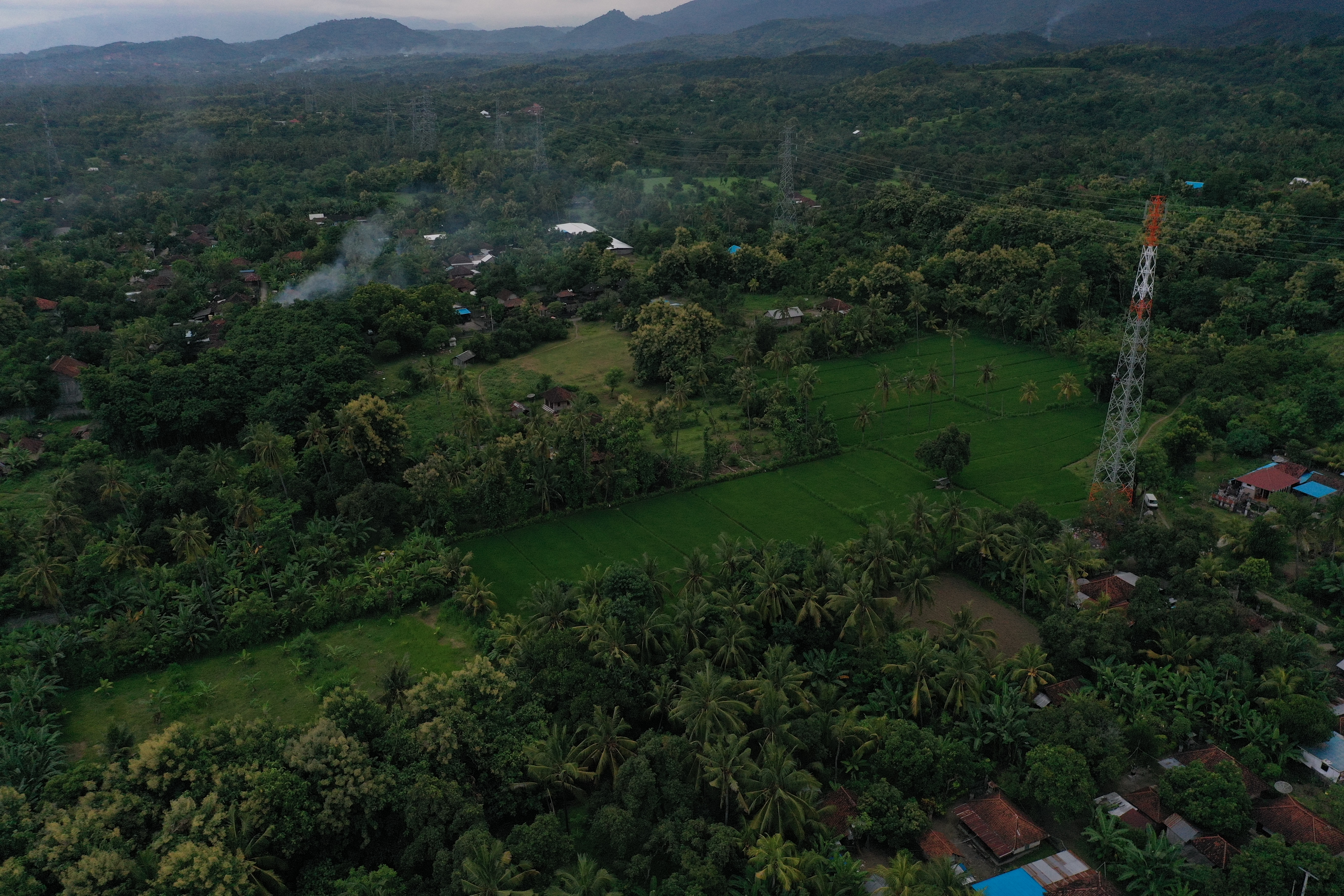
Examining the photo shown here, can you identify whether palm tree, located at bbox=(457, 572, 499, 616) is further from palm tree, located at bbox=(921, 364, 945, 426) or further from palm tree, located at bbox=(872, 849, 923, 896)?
palm tree, located at bbox=(921, 364, 945, 426)

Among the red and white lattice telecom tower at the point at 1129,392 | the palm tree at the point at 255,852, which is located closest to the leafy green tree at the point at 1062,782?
the red and white lattice telecom tower at the point at 1129,392

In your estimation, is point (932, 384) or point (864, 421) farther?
point (932, 384)

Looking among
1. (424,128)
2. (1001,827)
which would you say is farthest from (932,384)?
(424,128)

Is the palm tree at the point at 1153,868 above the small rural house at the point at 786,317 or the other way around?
the other way around

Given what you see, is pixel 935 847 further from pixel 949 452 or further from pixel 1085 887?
pixel 949 452

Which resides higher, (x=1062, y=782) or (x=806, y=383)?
(x=806, y=383)

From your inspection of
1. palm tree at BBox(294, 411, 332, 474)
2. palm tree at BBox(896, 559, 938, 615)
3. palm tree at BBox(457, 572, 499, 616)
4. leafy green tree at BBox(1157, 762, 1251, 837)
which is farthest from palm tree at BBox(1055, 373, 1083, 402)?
palm tree at BBox(294, 411, 332, 474)

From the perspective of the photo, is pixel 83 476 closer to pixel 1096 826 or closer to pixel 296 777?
pixel 296 777

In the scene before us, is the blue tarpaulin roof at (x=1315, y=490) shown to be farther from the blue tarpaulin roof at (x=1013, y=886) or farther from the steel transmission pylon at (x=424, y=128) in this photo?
the steel transmission pylon at (x=424, y=128)
